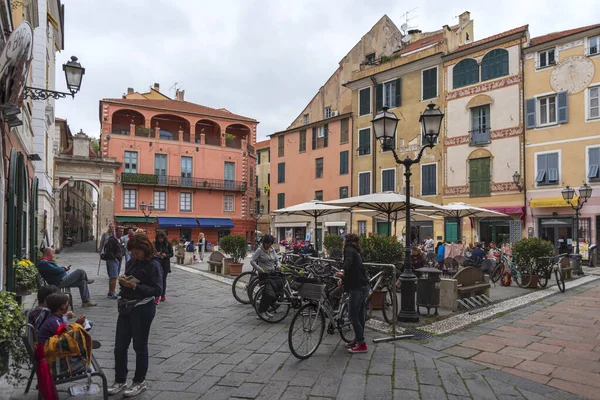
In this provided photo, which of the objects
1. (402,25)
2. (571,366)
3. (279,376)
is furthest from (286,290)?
(402,25)

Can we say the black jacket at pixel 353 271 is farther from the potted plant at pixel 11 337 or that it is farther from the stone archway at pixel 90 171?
the stone archway at pixel 90 171

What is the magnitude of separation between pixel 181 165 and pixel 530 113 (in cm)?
2846

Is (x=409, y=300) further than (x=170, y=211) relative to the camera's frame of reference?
No

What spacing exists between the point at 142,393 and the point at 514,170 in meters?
23.0

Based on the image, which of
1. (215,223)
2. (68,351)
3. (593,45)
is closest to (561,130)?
(593,45)

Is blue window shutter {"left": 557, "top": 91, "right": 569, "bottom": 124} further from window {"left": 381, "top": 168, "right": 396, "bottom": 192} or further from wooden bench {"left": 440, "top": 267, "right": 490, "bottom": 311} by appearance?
wooden bench {"left": 440, "top": 267, "right": 490, "bottom": 311}

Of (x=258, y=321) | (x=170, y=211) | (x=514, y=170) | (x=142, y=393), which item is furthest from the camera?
(x=170, y=211)

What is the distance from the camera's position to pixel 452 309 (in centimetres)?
859

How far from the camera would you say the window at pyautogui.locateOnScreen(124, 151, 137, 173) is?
124 ft

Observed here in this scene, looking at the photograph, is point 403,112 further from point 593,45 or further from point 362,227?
point 593,45

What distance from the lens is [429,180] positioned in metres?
27.0

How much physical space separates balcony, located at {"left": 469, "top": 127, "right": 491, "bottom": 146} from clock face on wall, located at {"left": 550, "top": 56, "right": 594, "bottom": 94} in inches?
152

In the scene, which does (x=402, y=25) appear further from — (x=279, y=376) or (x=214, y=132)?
(x=279, y=376)

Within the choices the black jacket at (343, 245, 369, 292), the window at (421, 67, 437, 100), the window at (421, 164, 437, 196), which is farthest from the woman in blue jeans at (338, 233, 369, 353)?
the window at (421, 67, 437, 100)
